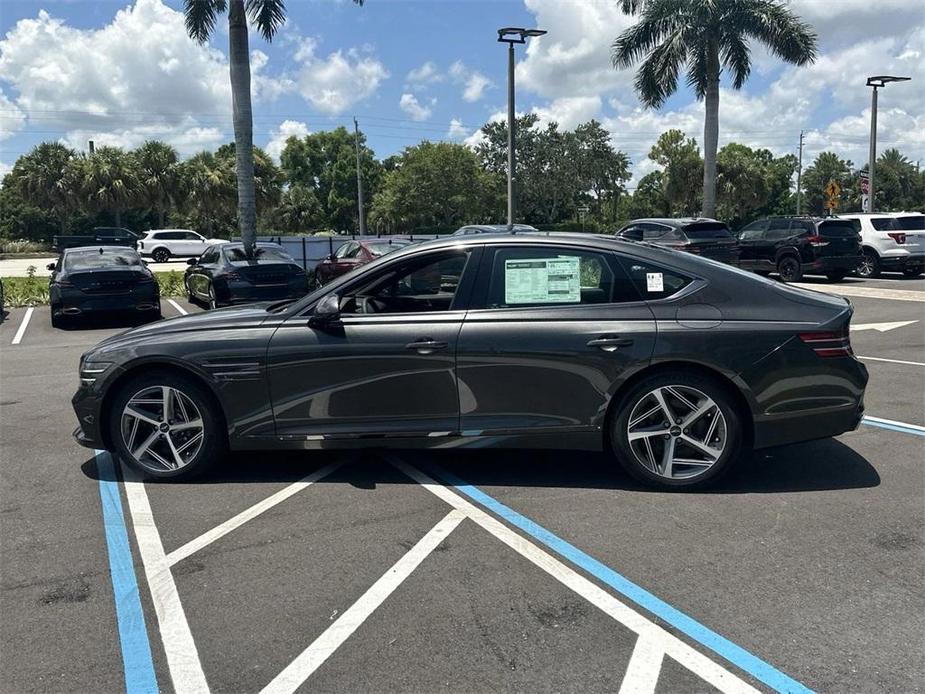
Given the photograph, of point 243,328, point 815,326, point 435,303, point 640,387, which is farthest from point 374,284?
point 815,326

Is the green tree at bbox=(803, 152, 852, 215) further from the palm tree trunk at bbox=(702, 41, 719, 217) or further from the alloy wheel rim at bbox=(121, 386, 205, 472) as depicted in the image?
the alloy wheel rim at bbox=(121, 386, 205, 472)

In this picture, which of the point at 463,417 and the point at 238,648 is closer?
the point at 238,648

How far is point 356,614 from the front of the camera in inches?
126

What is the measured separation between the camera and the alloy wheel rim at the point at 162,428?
15.7ft

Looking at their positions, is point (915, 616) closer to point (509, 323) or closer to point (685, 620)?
point (685, 620)

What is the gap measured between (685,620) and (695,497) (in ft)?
4.83

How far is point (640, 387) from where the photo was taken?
4516 mm

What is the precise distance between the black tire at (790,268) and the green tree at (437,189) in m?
38.6

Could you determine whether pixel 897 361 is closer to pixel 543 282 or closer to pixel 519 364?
pixel 543 282

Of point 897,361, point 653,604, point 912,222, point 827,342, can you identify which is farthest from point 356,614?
point 912,222

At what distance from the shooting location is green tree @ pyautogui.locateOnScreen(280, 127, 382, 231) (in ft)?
238

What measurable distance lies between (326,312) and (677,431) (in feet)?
7.21

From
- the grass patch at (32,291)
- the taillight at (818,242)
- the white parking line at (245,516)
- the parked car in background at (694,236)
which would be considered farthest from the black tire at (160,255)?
the white parking line at (245,516)

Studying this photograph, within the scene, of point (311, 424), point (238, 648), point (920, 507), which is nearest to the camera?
point (238, 648)
